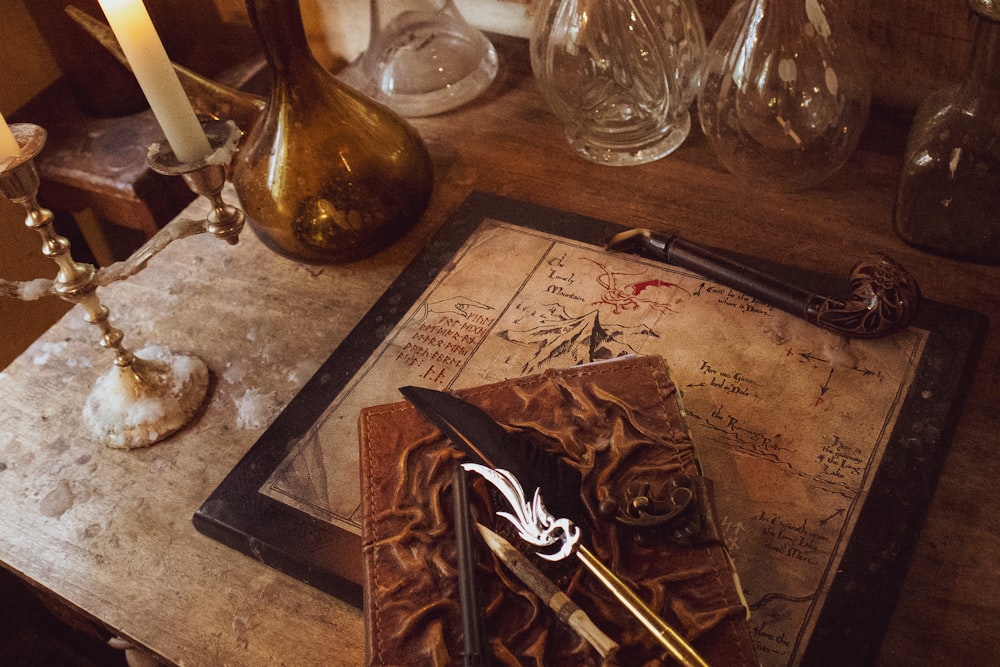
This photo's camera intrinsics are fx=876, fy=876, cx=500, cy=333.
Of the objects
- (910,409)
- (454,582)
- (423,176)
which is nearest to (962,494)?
(910,409)

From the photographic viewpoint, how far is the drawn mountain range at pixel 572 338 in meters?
0.83

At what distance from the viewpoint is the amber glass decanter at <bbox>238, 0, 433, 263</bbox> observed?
0.89 metres

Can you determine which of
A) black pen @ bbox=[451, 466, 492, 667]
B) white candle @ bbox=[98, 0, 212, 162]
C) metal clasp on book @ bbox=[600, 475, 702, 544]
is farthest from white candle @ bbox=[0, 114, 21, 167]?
metal clasp on book @ bbox=[600, 475, 702, 544]

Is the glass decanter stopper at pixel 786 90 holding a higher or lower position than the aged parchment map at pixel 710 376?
higher

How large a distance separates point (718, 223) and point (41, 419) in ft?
2.42

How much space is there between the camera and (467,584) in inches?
23.7

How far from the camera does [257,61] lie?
4.58 ft

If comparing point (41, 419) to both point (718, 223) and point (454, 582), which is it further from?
point (718, 223)

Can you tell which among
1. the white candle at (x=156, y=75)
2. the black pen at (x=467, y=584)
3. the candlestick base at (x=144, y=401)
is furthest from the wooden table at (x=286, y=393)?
the white candle at (x=156, y=75)

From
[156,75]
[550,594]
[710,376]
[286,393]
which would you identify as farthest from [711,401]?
[156,75]

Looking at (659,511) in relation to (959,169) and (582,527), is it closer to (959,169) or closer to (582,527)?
(582,527)

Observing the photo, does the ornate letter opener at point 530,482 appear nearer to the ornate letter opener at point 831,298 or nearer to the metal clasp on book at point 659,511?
the metal clasp on book at point 659,511

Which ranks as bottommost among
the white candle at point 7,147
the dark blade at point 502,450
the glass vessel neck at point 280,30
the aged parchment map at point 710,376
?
the aged parchment map at point 710,376

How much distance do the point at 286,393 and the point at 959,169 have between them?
0.67m
